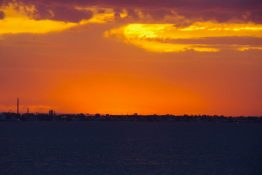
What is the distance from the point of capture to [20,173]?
7100 cm

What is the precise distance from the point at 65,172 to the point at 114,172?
484cm

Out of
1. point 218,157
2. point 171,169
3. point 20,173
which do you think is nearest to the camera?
point 20,173

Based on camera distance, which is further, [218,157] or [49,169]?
[218,157]

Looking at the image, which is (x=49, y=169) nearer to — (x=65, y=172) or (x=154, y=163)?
(x=65, y=172)

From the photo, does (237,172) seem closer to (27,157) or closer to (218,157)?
(218,157)

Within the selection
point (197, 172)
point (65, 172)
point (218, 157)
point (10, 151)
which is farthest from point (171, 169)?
point (10, 151)

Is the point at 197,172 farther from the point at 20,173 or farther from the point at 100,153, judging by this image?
the point at 100,153

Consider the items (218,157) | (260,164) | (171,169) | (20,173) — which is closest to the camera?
(20,173)

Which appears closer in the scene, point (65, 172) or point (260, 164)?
point (65, 172)

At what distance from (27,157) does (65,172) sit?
19.0 metres

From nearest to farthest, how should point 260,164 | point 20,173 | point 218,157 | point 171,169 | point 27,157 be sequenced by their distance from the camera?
point 20,173 < point 171,169 < point 260,164 < point 27,157 < point 218,157

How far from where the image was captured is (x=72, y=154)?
98000mm

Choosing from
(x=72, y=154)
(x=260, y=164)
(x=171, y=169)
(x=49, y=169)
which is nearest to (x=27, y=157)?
(x=72, y=154)

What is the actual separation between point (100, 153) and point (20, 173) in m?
30.4
